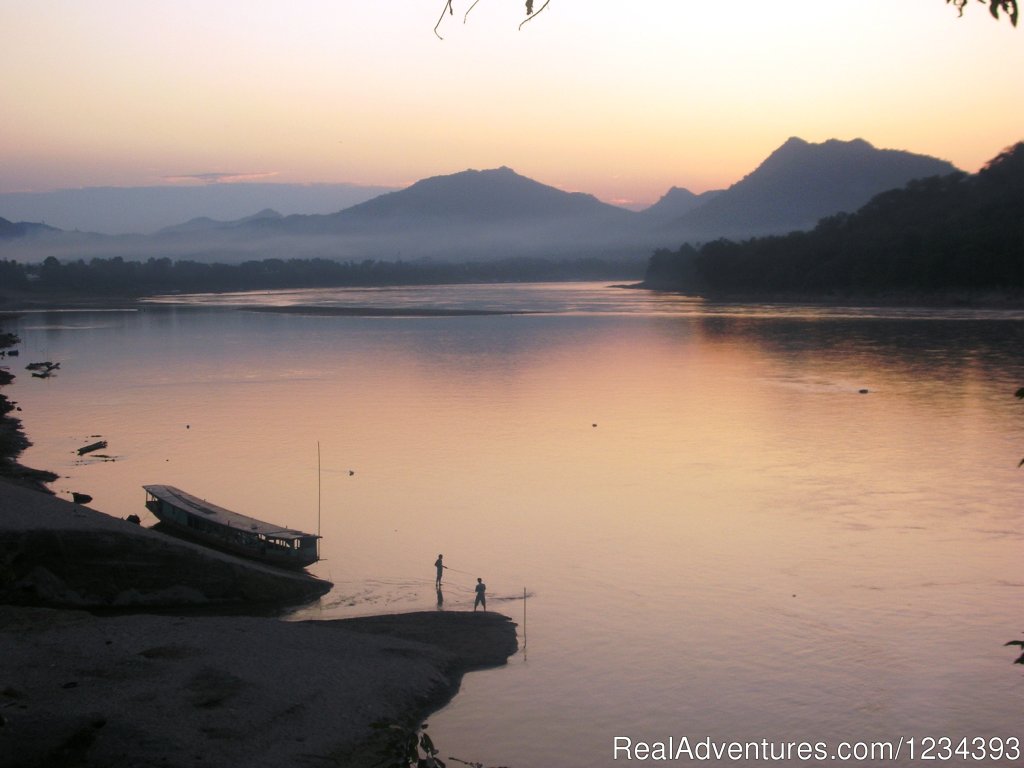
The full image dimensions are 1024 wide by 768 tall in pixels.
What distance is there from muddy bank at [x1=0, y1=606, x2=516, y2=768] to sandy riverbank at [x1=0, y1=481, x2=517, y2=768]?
1 cm

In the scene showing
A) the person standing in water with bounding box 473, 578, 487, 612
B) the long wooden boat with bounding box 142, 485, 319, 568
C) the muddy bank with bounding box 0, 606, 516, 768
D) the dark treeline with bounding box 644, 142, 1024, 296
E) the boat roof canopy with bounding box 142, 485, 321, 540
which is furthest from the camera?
the dark treeline with bounding box 644, 142, 1024, 296

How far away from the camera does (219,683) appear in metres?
7.61

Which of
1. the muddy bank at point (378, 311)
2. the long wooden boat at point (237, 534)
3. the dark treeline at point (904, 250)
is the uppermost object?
the dark treeline at point (904, 250)

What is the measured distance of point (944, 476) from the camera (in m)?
15.7

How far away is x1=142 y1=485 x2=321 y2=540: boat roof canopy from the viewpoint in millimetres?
11570

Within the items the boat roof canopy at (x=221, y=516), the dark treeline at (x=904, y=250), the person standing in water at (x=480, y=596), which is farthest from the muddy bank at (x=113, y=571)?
the dark treeline at (x=904, y=250)

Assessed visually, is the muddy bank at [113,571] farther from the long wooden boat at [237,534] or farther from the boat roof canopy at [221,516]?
the boat roof canopy at [221,516]

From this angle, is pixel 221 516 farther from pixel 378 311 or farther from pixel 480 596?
pixel 378 311

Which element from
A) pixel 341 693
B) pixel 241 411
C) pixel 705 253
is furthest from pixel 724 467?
pixel 705 253

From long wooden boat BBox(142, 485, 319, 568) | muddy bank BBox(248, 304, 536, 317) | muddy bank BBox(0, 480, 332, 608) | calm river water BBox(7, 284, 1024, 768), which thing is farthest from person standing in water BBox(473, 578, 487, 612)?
muddy bank BBox(248, 304, 536, 317)

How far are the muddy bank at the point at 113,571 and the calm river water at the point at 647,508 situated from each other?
0.81 meters

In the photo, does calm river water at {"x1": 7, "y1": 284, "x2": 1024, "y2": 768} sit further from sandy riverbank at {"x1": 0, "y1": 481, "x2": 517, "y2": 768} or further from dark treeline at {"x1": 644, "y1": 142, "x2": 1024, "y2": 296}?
dark treeline at {"x1": 644, "y1": 142, "x2": 1024, "y2": 296}

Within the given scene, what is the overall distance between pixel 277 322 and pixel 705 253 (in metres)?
38.4

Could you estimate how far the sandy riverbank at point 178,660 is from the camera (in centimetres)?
657
